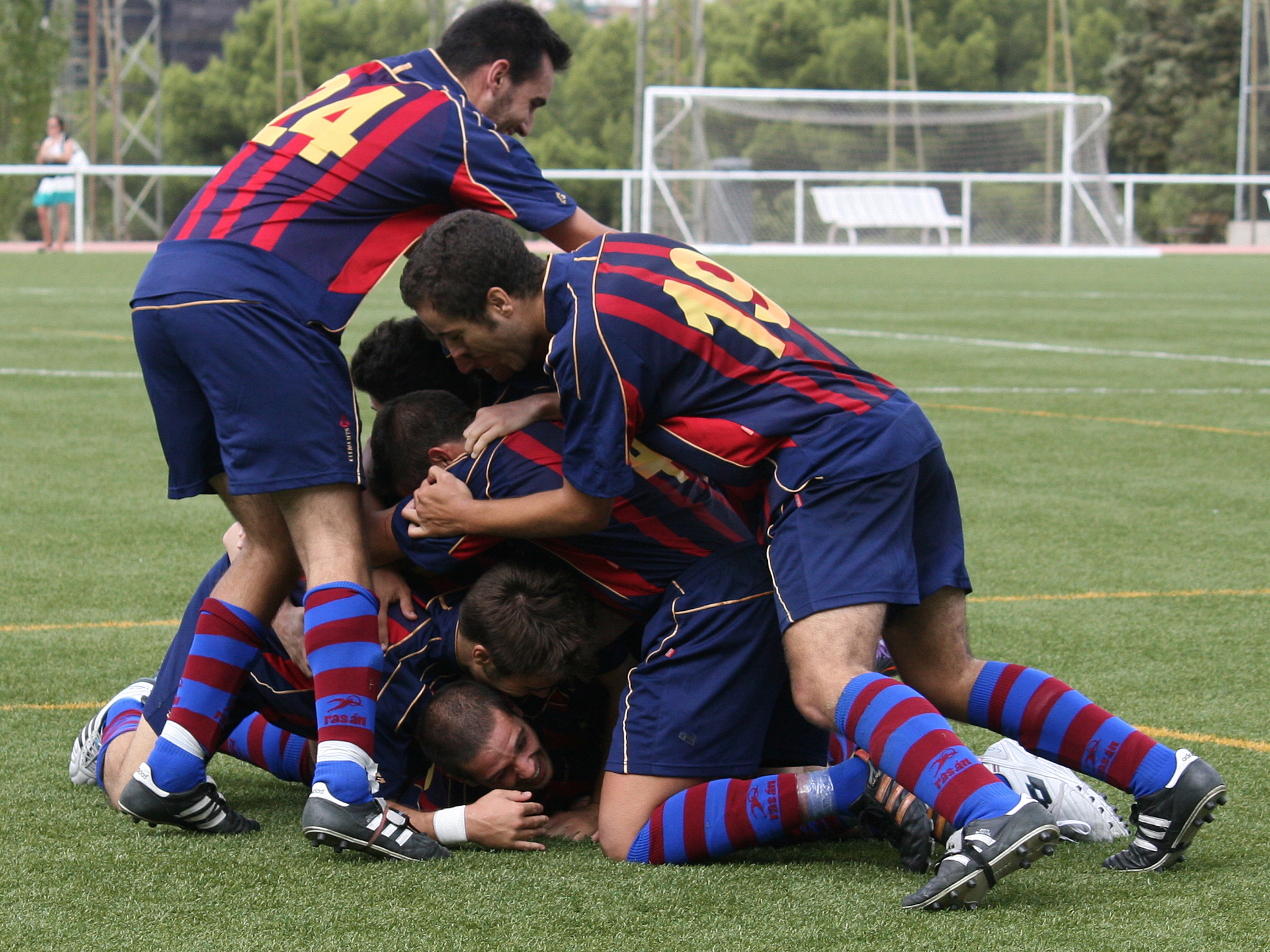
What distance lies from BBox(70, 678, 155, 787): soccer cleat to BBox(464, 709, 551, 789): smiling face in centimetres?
82

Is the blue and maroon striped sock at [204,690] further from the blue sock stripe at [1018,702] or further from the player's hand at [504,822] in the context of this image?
the blue sock stripe at [1018,702]

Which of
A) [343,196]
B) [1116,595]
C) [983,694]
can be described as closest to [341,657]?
[343,196]

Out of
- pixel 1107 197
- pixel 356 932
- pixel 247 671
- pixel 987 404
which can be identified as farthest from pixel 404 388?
pixel 1107 197

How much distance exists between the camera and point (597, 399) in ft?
9.88

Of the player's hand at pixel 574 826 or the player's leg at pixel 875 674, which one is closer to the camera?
the player's leg at pixel 875 674

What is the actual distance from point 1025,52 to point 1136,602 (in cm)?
4730

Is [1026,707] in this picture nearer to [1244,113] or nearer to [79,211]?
[79,211]

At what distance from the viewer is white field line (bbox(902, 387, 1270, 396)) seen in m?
9.73

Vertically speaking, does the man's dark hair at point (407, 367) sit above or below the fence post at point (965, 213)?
above

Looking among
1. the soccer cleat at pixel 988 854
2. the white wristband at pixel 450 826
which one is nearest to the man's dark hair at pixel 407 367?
the white wristband at pixel 450 826

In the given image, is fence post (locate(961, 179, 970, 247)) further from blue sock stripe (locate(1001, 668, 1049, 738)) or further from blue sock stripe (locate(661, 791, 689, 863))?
blue sock stripe (locate(661, 791, 689, 863))

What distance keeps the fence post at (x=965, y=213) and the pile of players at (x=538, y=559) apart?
26.2m

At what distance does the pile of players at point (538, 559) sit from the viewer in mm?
2971

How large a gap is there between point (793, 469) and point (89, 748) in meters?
1.63
